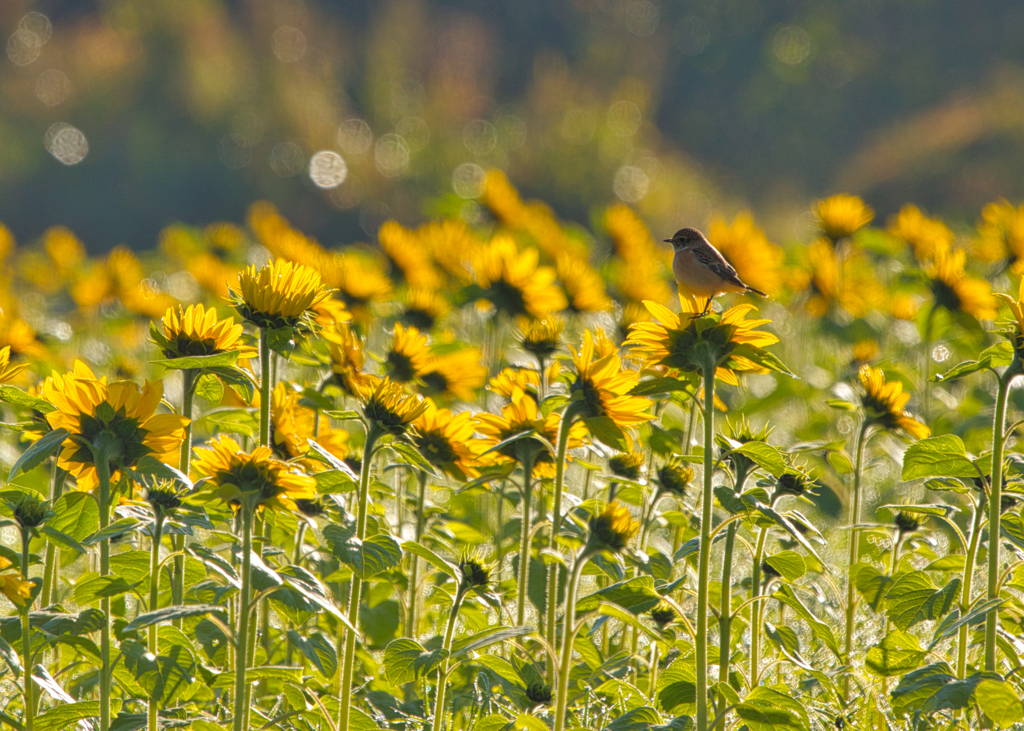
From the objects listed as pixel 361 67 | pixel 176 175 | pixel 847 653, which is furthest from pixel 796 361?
pixel 361 67

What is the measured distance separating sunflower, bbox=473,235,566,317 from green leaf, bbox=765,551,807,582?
125 centimetres

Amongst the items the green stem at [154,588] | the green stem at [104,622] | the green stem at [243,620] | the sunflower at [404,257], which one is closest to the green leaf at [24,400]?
the green stem at [104,622]

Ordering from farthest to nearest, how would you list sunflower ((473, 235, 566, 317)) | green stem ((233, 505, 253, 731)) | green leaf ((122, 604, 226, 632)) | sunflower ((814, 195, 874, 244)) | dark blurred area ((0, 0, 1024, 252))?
1. dark blurred area ((0, 0, 1024, 252))
2. sunflower ((814, 195, 874, 244))
3. sunflower ((473, 235, 566, 317))
4. green stem ((233, 505, 253, 731))
5. green leaf ((122, 604, 226, 632))

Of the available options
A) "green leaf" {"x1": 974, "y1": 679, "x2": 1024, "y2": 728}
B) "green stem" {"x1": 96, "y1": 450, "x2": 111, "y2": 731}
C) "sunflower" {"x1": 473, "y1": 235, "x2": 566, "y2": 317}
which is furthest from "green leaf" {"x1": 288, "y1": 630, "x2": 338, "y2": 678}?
"sunflower" {"x1": 473, "y1": 235, "x2": 566, "y2": 317}

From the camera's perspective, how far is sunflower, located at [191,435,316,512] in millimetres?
1391

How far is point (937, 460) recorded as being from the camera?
1.56 m

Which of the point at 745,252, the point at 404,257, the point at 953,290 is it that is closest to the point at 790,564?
the point at 953,290

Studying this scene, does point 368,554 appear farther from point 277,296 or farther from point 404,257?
point 404,257

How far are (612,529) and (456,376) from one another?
2.91 ft

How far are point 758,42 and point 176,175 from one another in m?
13.4

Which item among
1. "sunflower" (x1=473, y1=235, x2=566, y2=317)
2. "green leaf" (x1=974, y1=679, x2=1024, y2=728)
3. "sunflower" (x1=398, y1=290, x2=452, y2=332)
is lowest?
"green leaf" (x1=974, y1=679, x2=1024, y2=728)

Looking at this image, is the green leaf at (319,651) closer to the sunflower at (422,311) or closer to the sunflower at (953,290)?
the sunflower at (422,311)

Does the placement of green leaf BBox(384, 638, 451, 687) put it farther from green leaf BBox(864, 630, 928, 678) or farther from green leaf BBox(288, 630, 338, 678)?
green leaf BBox(864, 630, 928, 678)

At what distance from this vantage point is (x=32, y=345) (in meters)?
2.33
